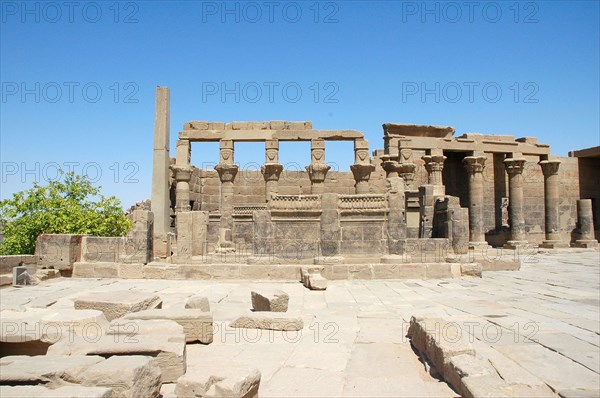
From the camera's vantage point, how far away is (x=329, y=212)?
1309 cm

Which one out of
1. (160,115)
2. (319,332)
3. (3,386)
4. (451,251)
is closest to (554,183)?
(451,251)

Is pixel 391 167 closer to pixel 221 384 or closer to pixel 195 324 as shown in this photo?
pixel 195 324

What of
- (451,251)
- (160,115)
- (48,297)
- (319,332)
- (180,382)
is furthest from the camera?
(160,115)

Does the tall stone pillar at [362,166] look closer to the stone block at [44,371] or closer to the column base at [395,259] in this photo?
the column base at [395,259]

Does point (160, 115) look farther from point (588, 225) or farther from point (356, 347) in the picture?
point (588, 225)

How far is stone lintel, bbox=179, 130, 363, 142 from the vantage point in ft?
68.1

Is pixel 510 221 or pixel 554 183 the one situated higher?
pixel 554 183

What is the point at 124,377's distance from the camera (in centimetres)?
323

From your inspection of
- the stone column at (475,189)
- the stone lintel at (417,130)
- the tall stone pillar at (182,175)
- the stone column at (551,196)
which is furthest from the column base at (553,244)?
the tall stone pillar at (182,175)

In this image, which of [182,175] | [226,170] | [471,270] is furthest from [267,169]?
[471,270]

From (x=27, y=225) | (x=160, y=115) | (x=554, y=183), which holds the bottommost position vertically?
(x=27, y=225)

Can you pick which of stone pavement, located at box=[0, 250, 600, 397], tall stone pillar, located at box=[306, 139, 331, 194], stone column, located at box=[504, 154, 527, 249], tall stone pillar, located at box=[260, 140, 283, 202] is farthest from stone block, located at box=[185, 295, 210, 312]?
stone column, located at box=[504, 154, 527, 249]

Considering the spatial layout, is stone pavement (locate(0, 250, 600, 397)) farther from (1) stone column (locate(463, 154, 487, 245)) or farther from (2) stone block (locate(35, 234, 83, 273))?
(1) stone column (locate(463, 154, 487, 245))

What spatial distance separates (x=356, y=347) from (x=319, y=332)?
0.81m
